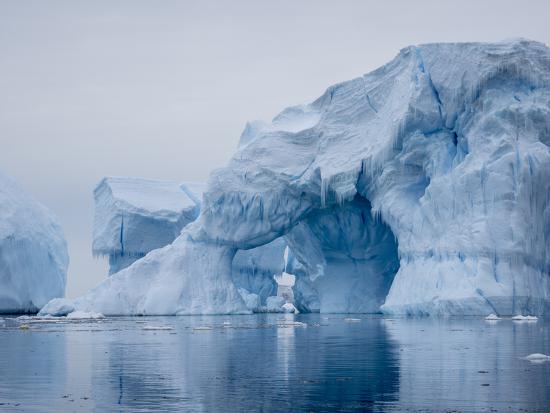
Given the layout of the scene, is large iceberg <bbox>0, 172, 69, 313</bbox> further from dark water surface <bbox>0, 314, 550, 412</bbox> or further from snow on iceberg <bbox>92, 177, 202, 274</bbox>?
dark water surface <bbox>0, 314, 550, 412</bbox>

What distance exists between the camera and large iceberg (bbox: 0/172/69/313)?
4684 centimetres

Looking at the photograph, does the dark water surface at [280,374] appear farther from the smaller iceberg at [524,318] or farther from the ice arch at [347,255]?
the ice arch at [347,255]

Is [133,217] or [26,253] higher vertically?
[133,217]

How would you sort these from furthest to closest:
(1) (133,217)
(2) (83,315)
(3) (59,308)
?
(1) (133,217) < (3) (59,308) < (2) (83,315)

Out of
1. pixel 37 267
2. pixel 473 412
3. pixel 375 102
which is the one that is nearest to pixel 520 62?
pixel 375 102

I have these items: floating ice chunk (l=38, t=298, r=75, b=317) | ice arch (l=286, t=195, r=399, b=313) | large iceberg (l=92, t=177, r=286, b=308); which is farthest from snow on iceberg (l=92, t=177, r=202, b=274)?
floating ice chunk (l=38, t=298, r=75, b=317)

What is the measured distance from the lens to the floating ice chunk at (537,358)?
1317 cm

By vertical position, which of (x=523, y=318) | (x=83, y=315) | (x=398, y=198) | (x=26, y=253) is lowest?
(x=83, y=315)

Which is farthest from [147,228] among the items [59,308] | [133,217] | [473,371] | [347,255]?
[473,371]

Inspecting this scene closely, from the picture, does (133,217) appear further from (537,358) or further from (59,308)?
(537,358)

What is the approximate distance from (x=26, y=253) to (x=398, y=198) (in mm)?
22889

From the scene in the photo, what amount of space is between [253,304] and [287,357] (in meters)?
35.8

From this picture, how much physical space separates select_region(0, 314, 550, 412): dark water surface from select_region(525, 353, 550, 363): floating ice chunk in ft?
0.55

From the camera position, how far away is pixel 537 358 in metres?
13.4
